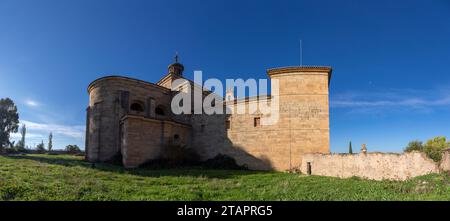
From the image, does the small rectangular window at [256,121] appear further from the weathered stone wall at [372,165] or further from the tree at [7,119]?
the tree at [7,119]

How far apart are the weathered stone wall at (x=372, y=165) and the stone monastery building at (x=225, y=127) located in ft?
3.76

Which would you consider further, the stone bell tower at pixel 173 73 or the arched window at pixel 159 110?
the stone bell tower at pixel 173 73

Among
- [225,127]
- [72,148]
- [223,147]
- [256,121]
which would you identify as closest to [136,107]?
[225,127]

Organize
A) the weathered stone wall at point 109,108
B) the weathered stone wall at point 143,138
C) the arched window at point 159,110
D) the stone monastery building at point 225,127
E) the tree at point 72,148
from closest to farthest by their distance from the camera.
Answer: the stone monastery building at point 225,127 → the weathered stone wall at point 143,138 → the weathered stone wall at point 109,108 → the arched window at point 159,110 → the tree at point 72,148

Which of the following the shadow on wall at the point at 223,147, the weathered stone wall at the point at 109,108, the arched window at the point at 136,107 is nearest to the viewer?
the shadow on wall at the point at 223,147

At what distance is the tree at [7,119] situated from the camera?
38.5m

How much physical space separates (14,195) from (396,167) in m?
14.5

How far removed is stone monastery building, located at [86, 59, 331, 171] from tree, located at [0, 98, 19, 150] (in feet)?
105

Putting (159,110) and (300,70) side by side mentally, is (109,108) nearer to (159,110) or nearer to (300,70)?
(159,110)

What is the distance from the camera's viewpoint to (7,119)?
1547 inches

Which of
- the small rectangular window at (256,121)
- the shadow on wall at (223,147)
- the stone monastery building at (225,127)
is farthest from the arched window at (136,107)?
the small rectangular window at (256,121)

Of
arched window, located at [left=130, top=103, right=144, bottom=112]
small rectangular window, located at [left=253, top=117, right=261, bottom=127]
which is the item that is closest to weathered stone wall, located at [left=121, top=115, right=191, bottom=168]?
arched window, located at [left=130, top=103, right=144, bottom=112]

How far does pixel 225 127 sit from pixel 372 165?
379 inches
